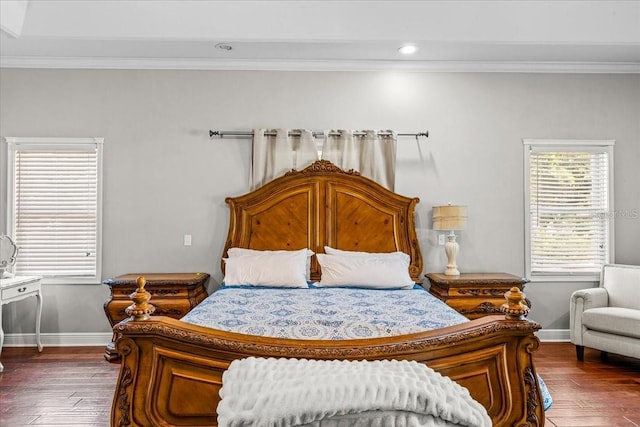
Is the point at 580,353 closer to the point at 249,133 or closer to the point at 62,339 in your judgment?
the point at 249,133

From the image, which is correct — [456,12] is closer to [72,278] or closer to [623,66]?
[623,66]

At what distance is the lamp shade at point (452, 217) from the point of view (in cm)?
395

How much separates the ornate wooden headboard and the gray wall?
0.84 ft

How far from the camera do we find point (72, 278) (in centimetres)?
421

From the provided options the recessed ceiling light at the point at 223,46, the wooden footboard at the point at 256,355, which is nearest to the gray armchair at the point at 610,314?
the wooden footboard at the point at 256,355

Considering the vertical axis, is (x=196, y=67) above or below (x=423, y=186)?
above

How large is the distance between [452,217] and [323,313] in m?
1.95

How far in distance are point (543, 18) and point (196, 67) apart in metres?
3.29

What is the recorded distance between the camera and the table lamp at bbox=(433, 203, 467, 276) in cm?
395

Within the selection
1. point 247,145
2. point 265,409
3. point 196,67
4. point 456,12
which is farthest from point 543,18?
point 265,409

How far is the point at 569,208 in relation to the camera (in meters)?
4.38

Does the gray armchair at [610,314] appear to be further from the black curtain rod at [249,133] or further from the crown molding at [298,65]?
the black curtain rod at [249,133]

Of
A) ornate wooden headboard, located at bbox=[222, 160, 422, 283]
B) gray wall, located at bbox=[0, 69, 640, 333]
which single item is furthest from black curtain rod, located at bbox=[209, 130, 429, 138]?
ornate wooden headboard, located at bbox=[222, 160, 422, 283]

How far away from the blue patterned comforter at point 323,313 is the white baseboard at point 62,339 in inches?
69.1
